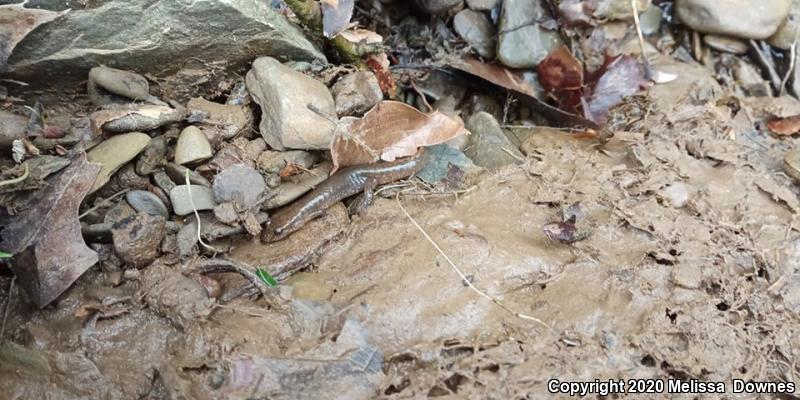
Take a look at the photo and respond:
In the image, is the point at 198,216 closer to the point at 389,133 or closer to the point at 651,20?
the point at 389,133

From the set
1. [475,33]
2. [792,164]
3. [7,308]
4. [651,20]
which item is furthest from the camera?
[651,20]

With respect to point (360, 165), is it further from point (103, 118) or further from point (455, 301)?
point (103, 118)

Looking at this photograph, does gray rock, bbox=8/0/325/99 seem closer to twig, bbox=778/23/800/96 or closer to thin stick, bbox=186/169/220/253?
thin stick, bbox=186/169/220/253

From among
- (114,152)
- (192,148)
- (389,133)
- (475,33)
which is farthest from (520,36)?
(114,152)

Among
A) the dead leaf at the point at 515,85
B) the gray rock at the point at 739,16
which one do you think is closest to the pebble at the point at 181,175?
the dead leaf at the point at 515,85

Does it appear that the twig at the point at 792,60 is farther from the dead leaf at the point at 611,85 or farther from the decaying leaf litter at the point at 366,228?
the dead leaf at the point at 611,85

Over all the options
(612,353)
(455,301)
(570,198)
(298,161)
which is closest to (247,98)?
(298,161)

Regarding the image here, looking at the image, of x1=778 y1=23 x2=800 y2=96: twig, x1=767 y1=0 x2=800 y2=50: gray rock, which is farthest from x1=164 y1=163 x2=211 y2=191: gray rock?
x1=767 y1=0 x2=800 y2=50: gray rock
